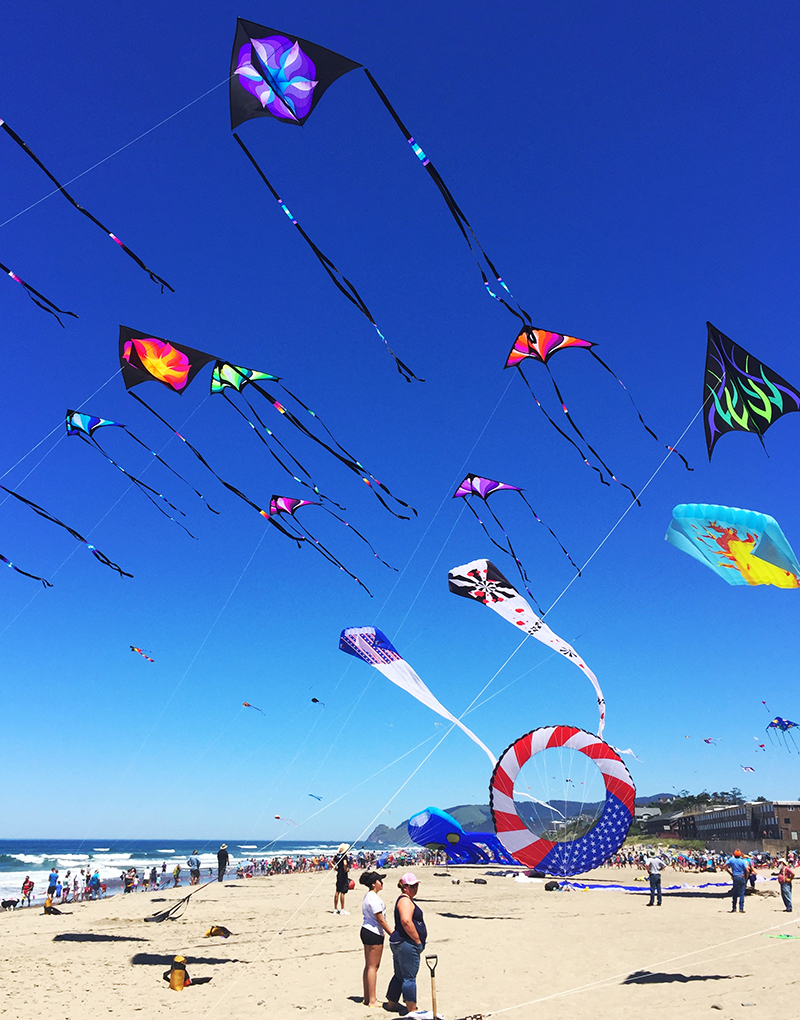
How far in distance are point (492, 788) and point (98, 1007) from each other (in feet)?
16.0

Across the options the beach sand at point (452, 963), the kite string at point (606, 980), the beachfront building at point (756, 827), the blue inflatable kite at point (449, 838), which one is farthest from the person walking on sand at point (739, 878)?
the beachfront building at point (756, 827)

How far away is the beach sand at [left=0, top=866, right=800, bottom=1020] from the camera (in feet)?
17.4

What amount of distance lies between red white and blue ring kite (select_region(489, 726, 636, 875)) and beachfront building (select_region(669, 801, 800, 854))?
38070mm

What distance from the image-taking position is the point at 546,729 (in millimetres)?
8312

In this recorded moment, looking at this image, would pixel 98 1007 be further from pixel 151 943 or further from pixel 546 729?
pixel 546 729

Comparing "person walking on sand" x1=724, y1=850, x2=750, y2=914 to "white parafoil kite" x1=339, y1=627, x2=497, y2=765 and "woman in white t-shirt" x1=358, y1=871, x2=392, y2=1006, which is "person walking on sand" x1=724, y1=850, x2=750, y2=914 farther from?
"woman in white t-shirt" x1=358, y1=871, x2=392, y2=1006

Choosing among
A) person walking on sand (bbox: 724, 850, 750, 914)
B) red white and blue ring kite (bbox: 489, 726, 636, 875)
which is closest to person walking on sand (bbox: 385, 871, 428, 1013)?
red white and blue ring kite (bbox: 489, 726, 636, 875)

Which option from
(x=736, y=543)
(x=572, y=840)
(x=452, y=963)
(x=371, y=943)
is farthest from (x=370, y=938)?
(x=736, y=543)

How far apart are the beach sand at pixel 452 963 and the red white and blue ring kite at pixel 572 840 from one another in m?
1.03

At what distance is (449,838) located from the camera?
20.1 meters

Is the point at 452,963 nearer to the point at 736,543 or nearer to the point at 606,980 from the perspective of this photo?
the point at 606,980

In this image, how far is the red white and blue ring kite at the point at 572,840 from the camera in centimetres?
814

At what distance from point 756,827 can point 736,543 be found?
4821cm

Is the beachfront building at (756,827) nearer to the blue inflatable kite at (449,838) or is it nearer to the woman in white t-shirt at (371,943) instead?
the blue inflatable kite at (449,838)
